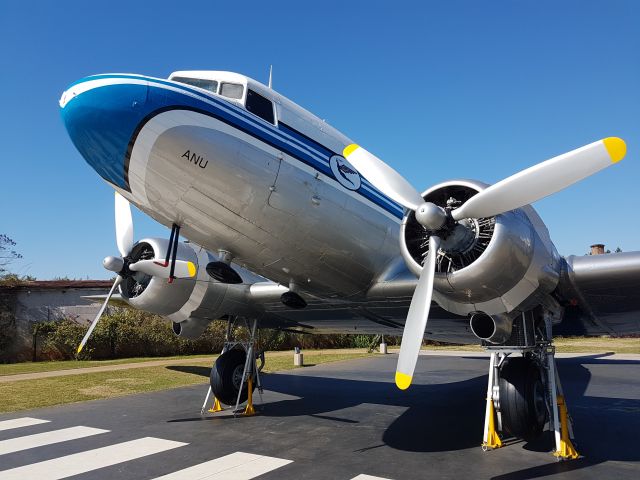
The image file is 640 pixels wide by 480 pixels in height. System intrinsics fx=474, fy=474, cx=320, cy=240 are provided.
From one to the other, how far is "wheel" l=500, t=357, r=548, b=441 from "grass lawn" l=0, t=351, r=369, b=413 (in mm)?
10625

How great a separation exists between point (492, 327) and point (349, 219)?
2.80 meters

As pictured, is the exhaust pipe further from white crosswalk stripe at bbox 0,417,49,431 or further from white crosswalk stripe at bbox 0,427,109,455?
white crosswalk stripe at bbox 0,417,49,431

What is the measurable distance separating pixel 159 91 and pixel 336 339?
31.3 metres

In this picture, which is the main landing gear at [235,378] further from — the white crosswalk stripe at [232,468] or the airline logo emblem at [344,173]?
the airline logo emblem at [344,173]

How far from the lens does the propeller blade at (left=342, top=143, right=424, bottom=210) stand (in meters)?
6.56

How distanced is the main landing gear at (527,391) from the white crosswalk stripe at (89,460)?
5.12 m

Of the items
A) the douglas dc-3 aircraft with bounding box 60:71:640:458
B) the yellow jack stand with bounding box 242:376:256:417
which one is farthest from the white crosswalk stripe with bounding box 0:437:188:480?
the douglas dc-3 aircraft with bounding box 60:71:640:458

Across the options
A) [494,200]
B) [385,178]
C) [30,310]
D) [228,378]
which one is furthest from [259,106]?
[30,310]

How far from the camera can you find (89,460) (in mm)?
7059

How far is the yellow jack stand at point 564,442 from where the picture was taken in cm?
685

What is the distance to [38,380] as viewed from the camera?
16641mm

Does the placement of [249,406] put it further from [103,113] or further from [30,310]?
[30,310]

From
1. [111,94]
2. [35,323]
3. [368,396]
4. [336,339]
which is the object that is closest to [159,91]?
[111,94]

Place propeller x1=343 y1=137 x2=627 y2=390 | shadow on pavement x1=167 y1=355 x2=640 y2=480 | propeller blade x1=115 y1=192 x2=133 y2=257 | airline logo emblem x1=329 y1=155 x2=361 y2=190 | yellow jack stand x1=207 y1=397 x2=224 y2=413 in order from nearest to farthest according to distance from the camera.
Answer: propeller x1=343 y1=137 x2=627 y2=390
shadow on pavement x1=167 y1=355 x2=640 y2=480
airline logo emblem x1=329 y1=155 x2=361 y2=190
propeller blade x1=115 y1=192 x2=133 y2=257
yellow jack stand x1=207 y1=397 x2=224 y2=413
